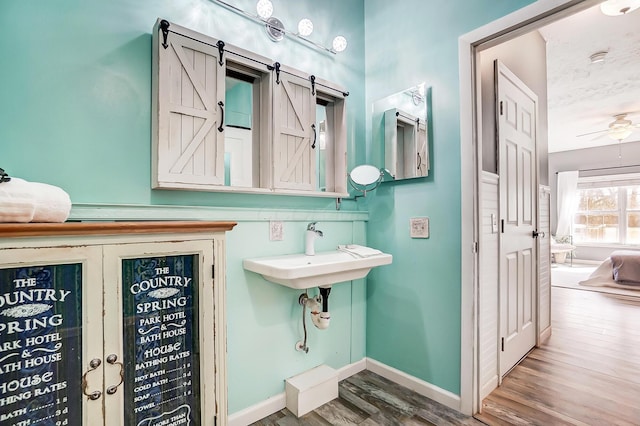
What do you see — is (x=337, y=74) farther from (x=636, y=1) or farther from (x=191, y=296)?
(x=636, y=1)

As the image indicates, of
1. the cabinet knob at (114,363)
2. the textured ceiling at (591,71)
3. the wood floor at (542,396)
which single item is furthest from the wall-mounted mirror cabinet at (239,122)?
the textured ceiling at (591,71)

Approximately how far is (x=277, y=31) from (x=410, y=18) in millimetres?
893

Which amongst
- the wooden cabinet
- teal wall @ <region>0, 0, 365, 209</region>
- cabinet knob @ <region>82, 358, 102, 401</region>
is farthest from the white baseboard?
teal wall @ <region>0, 0, 365, 209</region>

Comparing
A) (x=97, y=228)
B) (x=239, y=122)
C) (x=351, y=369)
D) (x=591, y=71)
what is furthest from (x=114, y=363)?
(x=591, y=71)

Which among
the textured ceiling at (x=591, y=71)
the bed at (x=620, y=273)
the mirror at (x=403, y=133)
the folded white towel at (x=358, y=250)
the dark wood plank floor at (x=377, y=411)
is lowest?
the dark wood plank floor at (x=377, y=411)

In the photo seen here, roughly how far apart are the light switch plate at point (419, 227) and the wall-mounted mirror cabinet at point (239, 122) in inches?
20.7

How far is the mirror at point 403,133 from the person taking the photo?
1963 mm

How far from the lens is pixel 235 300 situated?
5.40 feet

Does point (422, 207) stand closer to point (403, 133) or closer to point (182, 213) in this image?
point (403, 133)

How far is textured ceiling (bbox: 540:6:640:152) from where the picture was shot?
8.55 feet

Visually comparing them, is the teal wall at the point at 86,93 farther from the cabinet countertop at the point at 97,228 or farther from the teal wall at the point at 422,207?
the teal wall at the point at 422,207

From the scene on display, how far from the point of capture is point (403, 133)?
2.09m

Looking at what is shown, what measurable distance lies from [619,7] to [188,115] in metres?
2.99

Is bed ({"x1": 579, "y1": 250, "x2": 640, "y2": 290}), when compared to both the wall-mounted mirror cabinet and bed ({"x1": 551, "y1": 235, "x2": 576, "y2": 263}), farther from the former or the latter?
the wall-mounted mirror cabinet
